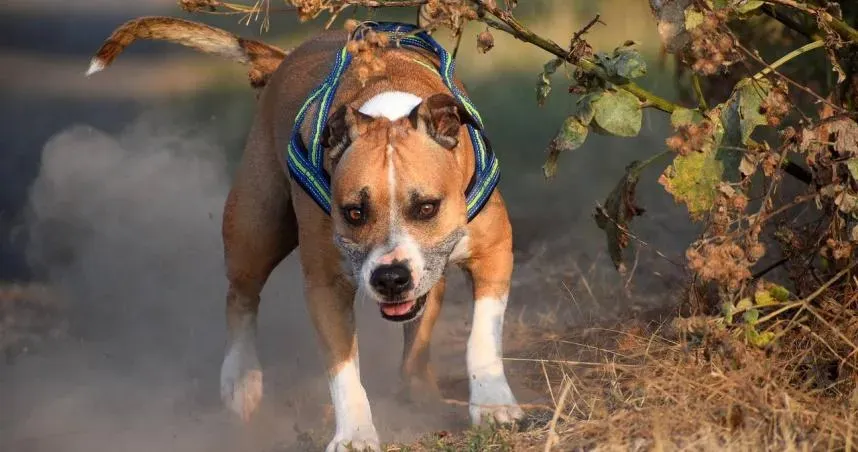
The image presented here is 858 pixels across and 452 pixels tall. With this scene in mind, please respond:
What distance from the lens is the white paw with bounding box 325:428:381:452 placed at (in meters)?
5.33

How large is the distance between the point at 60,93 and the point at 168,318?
447 centimetres

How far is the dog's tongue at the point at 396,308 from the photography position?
17.4 ft

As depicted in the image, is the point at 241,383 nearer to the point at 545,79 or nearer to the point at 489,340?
the point at 489,340

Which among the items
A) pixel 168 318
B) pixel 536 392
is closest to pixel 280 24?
pixel 168 318

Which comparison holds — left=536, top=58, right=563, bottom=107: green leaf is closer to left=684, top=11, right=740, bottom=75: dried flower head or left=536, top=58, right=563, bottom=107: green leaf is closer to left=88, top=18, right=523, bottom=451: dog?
left=88, top=18, right=523, bottom=451: dog

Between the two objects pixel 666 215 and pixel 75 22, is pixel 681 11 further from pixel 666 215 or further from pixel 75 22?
pixel 75 22

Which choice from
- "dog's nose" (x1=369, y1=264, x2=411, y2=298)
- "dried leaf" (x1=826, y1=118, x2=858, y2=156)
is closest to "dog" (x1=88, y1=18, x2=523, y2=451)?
"dog's nose" (x1=369, y1=264, x2=411, y2=298)

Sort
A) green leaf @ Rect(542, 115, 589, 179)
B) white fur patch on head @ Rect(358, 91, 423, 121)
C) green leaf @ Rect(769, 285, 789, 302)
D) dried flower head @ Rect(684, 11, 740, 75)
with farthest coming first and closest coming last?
white fur patch on head @ Rect(358, 91, 423, 121), green leaf @ Rect(542, 115, 589, 179), green leaf @ Rect(769, 285, 789, 302), dried flower head @ Rect(684, 11, 740, 75)

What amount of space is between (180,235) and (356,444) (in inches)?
198

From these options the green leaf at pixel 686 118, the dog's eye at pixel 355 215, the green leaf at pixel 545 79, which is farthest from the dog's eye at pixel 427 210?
the green leaf at pixel 686 118

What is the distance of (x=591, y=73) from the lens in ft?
17.5

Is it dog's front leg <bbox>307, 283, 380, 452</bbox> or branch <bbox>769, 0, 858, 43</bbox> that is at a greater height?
branch <bbox>769, 0, 858, 43</bbox>

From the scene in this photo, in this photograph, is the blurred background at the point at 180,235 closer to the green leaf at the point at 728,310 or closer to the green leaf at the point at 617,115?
the green leaf at the point at 617,115

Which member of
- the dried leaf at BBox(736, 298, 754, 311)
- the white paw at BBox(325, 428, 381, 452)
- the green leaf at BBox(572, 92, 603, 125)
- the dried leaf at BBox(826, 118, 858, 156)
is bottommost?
the white paw at BBox(325, 428, 381, 452)
